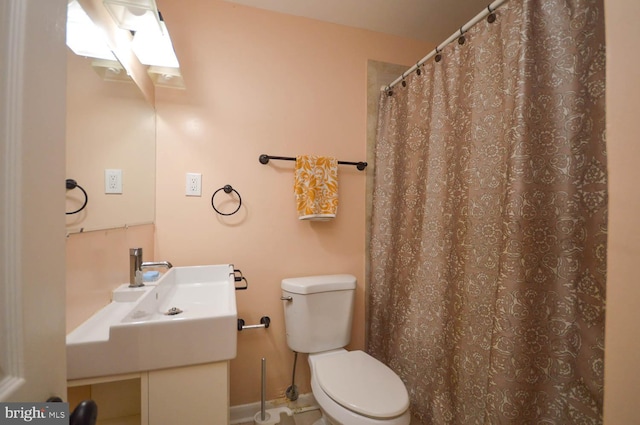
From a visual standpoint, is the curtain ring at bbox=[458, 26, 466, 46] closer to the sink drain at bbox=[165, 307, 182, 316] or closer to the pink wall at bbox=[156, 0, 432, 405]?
the pink wall at bbox=[156, 0, 432, 405]

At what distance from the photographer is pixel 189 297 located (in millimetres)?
1124

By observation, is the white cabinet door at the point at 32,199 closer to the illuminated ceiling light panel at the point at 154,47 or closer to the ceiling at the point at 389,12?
the illuminated ceiling light panel at the point at 154,47

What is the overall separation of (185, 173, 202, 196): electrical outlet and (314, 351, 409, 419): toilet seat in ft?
3.58

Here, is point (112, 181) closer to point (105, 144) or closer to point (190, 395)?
point (105, 144)

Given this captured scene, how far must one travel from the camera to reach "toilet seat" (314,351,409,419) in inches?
35.8

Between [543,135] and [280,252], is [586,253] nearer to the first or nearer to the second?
[543,135]

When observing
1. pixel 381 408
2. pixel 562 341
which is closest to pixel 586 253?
pixel 562 341

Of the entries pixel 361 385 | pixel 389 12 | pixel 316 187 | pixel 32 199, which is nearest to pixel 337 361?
pixel 361 385

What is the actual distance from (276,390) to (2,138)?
1642mm

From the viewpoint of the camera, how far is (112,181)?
925 mm

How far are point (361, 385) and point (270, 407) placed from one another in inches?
28.5

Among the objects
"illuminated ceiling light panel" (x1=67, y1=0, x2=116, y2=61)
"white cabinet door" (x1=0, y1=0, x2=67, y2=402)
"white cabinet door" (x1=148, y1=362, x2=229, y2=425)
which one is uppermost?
"illuminated ceiling light panel" (x1=67, y1=0, x2=116, y2=61)

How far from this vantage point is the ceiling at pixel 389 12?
137 cm

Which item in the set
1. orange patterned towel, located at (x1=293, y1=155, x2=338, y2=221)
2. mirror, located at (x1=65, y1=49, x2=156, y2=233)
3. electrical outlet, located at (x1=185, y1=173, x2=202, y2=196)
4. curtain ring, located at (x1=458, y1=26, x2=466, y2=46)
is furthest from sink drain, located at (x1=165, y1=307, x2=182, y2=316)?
curtain ring, located at (x1=458, y1=26, x2=466, y2=46)
